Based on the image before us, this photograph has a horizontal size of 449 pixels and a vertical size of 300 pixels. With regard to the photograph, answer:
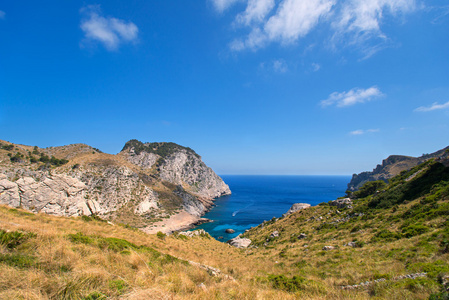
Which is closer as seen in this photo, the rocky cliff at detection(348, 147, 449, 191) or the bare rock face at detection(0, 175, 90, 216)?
the bare rock face at detection(0, 175, 90, 216)

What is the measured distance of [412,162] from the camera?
424ft

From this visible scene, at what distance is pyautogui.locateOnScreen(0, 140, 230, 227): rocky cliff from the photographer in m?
37.4

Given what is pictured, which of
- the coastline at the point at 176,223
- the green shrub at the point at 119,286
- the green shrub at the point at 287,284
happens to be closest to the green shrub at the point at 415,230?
the green shrub at the point at 287,284

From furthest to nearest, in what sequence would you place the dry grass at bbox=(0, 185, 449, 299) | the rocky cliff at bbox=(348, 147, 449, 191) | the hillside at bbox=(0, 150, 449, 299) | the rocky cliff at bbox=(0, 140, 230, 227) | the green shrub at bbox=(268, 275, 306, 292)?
1. the rocky cliff at bbox=(348, 147, 449, 191)
2. the rocky cliff at bbox=(0, 140, 230, 227)
3. the green shrub at bbox=(268, 275, 306, 292)
4. the hillside at bbox=(0, 150, 449, 299)
5. the dry grass at bbox=(0, 185, 449, 299)

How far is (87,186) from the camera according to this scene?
73312mm

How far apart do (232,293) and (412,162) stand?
18708 centimetres

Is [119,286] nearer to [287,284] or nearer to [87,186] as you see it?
[287,284]

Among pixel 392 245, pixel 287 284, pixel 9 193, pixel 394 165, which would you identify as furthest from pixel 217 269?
pixel 394 165

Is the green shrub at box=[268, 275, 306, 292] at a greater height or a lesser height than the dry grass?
lesser

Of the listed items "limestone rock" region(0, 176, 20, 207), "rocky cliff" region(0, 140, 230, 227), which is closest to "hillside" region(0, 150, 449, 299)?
"limestone rock" region(0, 176, 20, 207)

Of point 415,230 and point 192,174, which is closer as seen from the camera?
point 415,230

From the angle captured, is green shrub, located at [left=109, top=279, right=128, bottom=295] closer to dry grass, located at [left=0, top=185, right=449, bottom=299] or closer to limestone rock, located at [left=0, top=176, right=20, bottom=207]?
dry grass, located at [left=0, top=185, right=449, bottom=299]

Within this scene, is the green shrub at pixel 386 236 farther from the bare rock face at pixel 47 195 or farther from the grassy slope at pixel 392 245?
the bare rock face at pixel 47 195

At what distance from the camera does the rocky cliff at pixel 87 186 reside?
37375 millimetres
